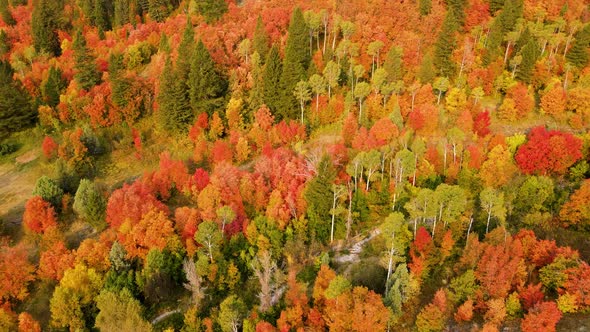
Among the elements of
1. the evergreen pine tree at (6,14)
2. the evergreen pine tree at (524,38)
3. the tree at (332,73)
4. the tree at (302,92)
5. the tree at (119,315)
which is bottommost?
the tree at (119,315)

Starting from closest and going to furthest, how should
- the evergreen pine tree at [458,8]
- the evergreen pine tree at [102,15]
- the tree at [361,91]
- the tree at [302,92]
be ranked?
the tree at [361,91] → the tree at [302,92] → the evergreen pine tree at [458,8] → the evergreen pine tree at [102,15]

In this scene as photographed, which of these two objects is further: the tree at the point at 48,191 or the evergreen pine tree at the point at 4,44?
the evergreen pine tree at the point at 4,44

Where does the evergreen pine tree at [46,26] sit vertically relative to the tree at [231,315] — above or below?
above

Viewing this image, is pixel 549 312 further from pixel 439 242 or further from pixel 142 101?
pixel 142 101

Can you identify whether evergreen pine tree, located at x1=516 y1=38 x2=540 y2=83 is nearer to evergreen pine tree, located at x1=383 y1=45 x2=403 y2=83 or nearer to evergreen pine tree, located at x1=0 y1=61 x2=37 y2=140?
evergreen pine tree, located at x1=383 y1=45 x2=403 y2=83

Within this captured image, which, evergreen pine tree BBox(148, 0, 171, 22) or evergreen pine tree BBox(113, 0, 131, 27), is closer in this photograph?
evergreen pine tree BBox(113, 0, 131, 27)

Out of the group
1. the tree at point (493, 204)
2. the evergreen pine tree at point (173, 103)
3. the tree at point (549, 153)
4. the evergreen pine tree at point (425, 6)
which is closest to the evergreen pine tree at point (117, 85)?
the evergreen pine tree at point (173, 103)

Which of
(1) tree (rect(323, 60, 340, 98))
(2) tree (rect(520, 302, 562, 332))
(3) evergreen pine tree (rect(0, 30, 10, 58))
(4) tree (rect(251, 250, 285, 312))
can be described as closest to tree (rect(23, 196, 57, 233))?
(4) tree (rect(251, 250, 285, 312))

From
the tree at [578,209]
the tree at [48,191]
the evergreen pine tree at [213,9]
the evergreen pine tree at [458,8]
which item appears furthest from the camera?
the evergreen pine tree at [213,9]

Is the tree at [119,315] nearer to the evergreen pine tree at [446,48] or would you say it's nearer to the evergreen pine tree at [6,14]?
the evergreen pine tree at [446,48]
